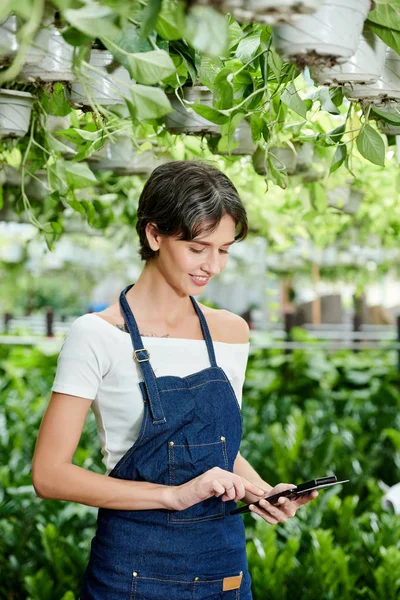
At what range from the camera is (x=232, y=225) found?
170cm

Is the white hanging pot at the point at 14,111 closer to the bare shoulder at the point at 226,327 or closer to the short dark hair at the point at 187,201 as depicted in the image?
the short dark hair at the point at 187,201

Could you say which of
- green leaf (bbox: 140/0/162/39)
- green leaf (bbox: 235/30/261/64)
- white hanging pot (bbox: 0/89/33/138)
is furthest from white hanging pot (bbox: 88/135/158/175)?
green leaf (bbox: 140/0/162/39)

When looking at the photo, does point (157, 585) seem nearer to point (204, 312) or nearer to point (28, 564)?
point (204, 312)

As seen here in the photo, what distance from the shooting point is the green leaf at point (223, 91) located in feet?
4.76

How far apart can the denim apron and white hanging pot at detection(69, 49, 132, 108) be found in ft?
1.45

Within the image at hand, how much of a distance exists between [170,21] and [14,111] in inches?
33.4

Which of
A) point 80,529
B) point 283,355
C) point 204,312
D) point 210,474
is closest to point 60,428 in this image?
point 210,474

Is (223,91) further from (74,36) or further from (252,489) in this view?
(252,489)

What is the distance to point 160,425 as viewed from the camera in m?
1.69

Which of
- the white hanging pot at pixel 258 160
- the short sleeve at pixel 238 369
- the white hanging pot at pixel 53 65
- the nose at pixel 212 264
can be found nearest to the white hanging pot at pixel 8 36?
the white hanging pot at pixel 53 65

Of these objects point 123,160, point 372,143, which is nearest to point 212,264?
point 372,143

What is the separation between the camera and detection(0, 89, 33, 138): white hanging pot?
5.70ft

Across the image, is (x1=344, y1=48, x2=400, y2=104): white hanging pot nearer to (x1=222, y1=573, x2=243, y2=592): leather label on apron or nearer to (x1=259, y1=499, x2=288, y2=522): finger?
(x1=259, y1=499, x2=288, y2=522): finger

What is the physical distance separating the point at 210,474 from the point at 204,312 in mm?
443
